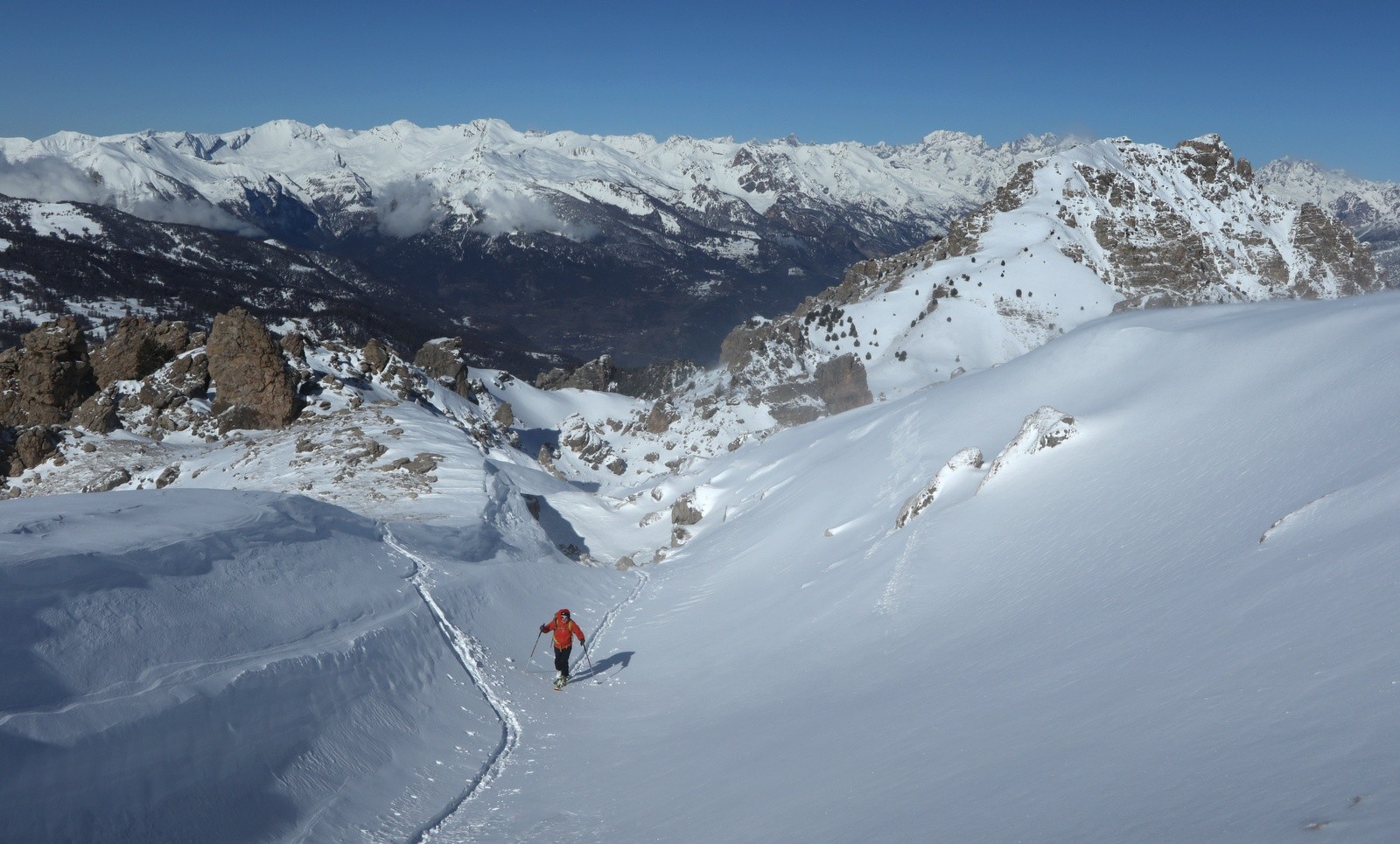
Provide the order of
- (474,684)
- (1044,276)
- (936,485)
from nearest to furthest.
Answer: (474,684) < (936,485) < (1044,276)

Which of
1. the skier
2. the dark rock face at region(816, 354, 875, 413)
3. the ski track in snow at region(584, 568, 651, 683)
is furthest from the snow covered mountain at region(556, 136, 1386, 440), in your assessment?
the skier

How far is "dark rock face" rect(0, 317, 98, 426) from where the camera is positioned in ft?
134

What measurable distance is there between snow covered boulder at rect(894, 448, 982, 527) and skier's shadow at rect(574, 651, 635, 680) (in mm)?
6734

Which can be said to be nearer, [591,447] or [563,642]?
[563,642]

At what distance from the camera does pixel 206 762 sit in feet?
30.2

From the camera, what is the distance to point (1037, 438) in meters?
19.2

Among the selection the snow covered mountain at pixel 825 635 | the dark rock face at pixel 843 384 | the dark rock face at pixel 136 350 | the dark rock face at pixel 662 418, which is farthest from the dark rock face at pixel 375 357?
the dark rock face at pixel 843 384

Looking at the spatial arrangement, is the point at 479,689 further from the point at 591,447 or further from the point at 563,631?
the point at 591,447

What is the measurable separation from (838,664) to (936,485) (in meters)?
7.97

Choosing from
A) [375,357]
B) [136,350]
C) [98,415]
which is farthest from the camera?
[375,357]

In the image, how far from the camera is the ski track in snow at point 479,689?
33.2 feet

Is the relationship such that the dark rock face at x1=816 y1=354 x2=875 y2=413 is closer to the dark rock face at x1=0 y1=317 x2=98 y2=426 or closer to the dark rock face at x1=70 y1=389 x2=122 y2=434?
the dark rock face at x1=70 y1=389 x2=122 y2=434

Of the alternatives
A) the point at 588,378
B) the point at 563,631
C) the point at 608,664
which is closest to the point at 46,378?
the point at 608,664

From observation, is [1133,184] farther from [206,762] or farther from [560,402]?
[206,762]
